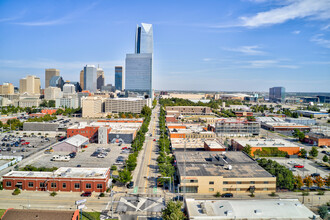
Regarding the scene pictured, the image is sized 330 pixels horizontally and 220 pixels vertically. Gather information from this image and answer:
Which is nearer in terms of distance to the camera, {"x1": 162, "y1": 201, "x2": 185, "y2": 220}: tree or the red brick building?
{"x1": 162, "y1": 201, "x2": 185, "y2": 220}: tree

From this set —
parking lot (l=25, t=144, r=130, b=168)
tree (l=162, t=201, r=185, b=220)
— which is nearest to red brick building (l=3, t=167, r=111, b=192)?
parking lot (l=25, t=144, r=130, b=168)

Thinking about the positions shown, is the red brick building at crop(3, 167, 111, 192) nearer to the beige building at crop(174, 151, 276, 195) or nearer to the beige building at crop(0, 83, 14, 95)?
the beige building at crop(174, 151, 276, 195)

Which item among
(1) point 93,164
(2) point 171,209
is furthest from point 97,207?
(1) point 93,164

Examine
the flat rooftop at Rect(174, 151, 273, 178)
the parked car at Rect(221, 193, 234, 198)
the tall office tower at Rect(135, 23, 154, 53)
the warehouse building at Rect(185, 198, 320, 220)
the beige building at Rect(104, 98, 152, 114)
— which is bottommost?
the parked car at Rect(221, 193, 234, 198)

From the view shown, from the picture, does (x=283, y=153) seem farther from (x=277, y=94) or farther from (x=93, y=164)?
(x=277, y=94)

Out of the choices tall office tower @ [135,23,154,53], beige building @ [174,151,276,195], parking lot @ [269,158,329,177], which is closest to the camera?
beige building @ [174,151,276,195]

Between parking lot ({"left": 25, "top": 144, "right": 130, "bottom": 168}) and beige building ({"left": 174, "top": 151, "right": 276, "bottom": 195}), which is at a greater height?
beige building ({"left": 174, "top": 151, "right": 276, "bottom": 195})
